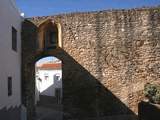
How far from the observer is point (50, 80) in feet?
115

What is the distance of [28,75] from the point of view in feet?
59.7

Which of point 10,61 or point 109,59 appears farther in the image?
point 109,59

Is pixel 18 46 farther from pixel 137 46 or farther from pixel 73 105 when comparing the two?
pixel 137 46

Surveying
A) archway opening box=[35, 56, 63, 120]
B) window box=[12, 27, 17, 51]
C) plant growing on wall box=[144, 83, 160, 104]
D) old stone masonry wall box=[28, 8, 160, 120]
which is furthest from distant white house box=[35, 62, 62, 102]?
plant growing on wall box=[144, 83, 160, 104]

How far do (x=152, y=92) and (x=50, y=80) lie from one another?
Result: 19.7m

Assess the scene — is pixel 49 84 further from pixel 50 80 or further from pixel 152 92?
pixel 152 92

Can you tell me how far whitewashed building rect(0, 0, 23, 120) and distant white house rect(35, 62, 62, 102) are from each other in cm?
1622

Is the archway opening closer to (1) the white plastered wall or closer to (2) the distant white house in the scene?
(2) the distant white house

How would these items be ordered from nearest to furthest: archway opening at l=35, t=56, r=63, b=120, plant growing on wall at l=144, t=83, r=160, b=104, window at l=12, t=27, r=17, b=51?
1. plant growing on wall at l=144, t=83, r=160, b=104
2. window at l=12, t=27, r=17, b=51
3. archway opening at l=35, t=56, r=63, b=120

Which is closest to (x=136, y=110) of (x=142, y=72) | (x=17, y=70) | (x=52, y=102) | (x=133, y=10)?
(x=142, y=72)

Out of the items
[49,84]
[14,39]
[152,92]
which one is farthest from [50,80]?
[152,92]

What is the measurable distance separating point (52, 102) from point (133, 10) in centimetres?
1745

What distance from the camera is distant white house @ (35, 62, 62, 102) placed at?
33906 millimetres

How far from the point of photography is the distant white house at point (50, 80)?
3391 centimetres
